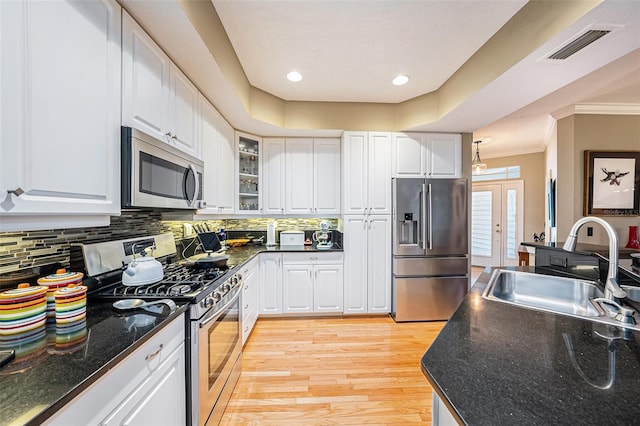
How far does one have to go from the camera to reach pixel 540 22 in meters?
1.60

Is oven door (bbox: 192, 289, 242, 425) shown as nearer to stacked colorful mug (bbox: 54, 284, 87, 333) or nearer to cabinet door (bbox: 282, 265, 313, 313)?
stacked colorful mug (bbox: 54, 284, 87, 333)

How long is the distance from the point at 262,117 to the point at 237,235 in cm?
167

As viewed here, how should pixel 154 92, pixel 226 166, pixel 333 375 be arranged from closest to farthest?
pixel 154 92
pixel 333 375
pixel 226 166

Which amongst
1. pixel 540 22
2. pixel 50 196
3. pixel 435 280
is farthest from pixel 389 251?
pixel 50 196

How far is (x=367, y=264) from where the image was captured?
3.27 metres

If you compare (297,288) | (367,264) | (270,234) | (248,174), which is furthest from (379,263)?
(248,174)

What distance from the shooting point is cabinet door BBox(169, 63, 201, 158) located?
1.78 m

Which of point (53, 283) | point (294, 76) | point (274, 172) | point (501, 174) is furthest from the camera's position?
point (501, 174)

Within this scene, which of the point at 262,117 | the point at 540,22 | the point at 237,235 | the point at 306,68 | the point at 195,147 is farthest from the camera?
the point at 237,235

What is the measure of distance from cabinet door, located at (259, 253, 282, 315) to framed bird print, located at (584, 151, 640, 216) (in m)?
3.98

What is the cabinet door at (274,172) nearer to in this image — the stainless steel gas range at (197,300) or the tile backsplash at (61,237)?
the tile backsplash at (61,237)

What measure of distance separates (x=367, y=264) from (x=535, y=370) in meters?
2.53

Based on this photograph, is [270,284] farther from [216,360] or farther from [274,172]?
[216,360]

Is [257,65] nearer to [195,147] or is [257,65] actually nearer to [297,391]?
[195,147]
